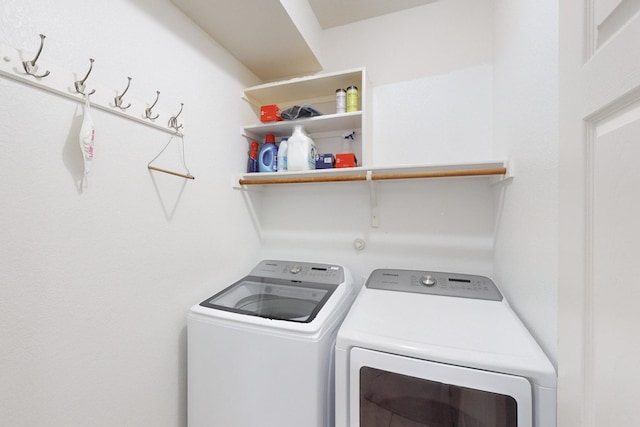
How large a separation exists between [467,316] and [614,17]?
41.6 inches

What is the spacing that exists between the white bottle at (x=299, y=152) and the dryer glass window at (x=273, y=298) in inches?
29.7

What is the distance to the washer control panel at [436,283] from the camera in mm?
1355

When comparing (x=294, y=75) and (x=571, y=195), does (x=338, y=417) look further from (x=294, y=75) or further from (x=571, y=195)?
(x=294, y=75)

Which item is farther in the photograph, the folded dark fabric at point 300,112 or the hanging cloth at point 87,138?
the folded dark fabric at point 300,112

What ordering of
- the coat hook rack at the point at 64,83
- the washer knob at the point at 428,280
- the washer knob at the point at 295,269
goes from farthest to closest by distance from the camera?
the washer knob at the point at 295,269 < the washer knob at the point at 428,280 < the coat hook rack at the point at 64,83

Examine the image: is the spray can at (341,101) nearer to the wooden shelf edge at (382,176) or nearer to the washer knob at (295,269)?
the wooden shelf edge at (382,176)

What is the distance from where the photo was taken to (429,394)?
2.93ft

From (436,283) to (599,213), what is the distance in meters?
1.09

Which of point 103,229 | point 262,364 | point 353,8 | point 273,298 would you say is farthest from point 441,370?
point 353,8

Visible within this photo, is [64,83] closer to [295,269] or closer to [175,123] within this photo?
[175,123]

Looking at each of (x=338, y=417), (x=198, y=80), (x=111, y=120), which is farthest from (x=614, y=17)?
(x=198, y=80)

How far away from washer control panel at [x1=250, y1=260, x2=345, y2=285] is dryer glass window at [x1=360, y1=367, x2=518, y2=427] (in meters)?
0.65

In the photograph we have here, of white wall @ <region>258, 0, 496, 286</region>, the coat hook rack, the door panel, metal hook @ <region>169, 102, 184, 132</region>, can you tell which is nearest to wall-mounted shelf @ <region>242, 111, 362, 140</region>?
white wall @ <region>258, 0, 496, 286</region>

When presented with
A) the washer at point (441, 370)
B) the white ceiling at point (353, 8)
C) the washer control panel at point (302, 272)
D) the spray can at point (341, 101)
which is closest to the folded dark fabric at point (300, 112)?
the spray can at point (341, 101)
